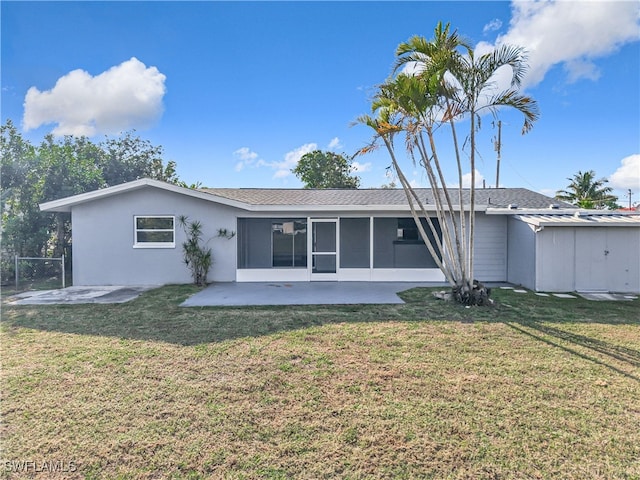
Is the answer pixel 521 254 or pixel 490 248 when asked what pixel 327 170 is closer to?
pixel 490 248

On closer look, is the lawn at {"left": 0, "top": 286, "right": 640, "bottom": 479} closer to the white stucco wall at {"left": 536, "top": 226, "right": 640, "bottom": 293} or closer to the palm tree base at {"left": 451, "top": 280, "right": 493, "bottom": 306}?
the palm tree base at {"left": 451, "top": 280, "right": 493, "bottom": 306}

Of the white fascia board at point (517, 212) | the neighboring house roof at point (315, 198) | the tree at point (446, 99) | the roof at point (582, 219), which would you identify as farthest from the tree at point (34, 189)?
the roof at point (582, 219)

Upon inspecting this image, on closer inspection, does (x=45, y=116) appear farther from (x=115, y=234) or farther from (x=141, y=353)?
(x=141, y=353)

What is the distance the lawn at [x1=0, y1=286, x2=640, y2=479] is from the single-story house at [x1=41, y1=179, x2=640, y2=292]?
13.6 ft

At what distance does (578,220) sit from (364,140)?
7080 millimetres

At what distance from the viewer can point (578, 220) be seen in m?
9.84

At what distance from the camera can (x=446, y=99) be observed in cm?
759

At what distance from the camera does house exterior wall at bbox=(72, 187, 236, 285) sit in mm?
10984

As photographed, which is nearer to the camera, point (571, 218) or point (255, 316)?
point (255, 316)

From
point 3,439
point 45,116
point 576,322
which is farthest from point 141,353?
point 45,116

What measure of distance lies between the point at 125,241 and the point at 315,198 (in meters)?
6.92

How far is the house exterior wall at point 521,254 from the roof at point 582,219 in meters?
0.34

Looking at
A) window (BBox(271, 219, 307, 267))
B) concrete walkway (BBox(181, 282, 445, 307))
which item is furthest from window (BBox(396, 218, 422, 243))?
window (BBox(271, 219, 307, 267))

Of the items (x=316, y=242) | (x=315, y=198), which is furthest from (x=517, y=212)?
→ (x=315, y=198)
